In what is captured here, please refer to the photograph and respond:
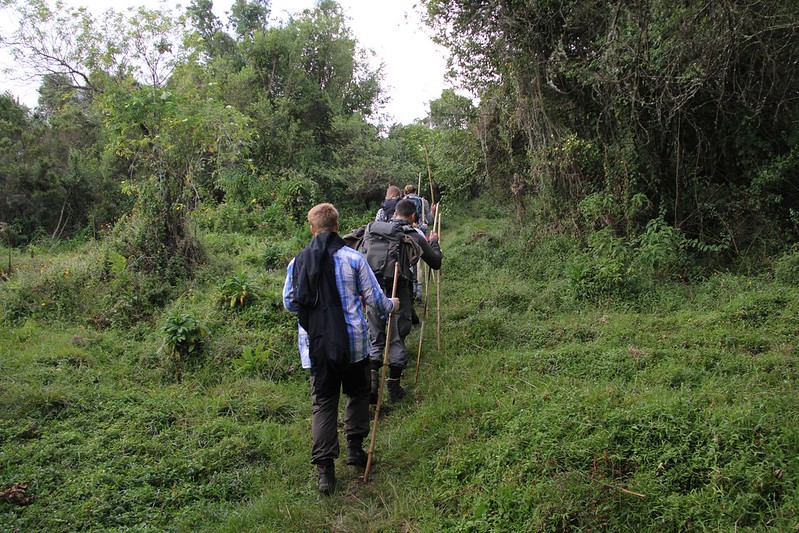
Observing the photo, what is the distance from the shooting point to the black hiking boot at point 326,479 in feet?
13.7

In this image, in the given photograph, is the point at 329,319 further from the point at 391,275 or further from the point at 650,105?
the point at 650,105

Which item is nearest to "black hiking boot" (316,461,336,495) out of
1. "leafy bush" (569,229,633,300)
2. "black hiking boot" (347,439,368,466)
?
"black hiking boot" (347,439,368,466)

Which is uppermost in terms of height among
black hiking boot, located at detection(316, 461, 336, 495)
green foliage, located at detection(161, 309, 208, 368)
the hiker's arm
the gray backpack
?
the gray backpack

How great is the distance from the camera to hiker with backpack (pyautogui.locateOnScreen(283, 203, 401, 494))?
4090mm

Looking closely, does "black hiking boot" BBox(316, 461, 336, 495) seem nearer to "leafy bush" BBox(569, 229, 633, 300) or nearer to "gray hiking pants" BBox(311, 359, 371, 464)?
"gray hiking pants" BBox(311, 359, 371, 464)

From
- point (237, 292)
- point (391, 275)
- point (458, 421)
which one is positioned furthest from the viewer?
point (237, 292)

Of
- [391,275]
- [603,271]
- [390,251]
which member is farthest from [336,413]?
[603,271]

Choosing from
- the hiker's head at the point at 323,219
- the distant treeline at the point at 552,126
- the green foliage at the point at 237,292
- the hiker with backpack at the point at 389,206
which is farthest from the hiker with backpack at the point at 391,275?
the distant treeline at the point at 552,126

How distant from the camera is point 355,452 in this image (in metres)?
4.44

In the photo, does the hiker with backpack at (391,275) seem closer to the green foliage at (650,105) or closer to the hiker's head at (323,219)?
the hiker's head at (323,219)

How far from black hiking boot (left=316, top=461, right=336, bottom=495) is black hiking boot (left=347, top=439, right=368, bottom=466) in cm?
25

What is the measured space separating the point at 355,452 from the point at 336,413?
452 mm

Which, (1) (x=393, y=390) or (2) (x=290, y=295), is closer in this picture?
(2) (x=290, y=295)

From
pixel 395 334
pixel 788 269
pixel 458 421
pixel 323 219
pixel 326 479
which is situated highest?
pixel 323 219
